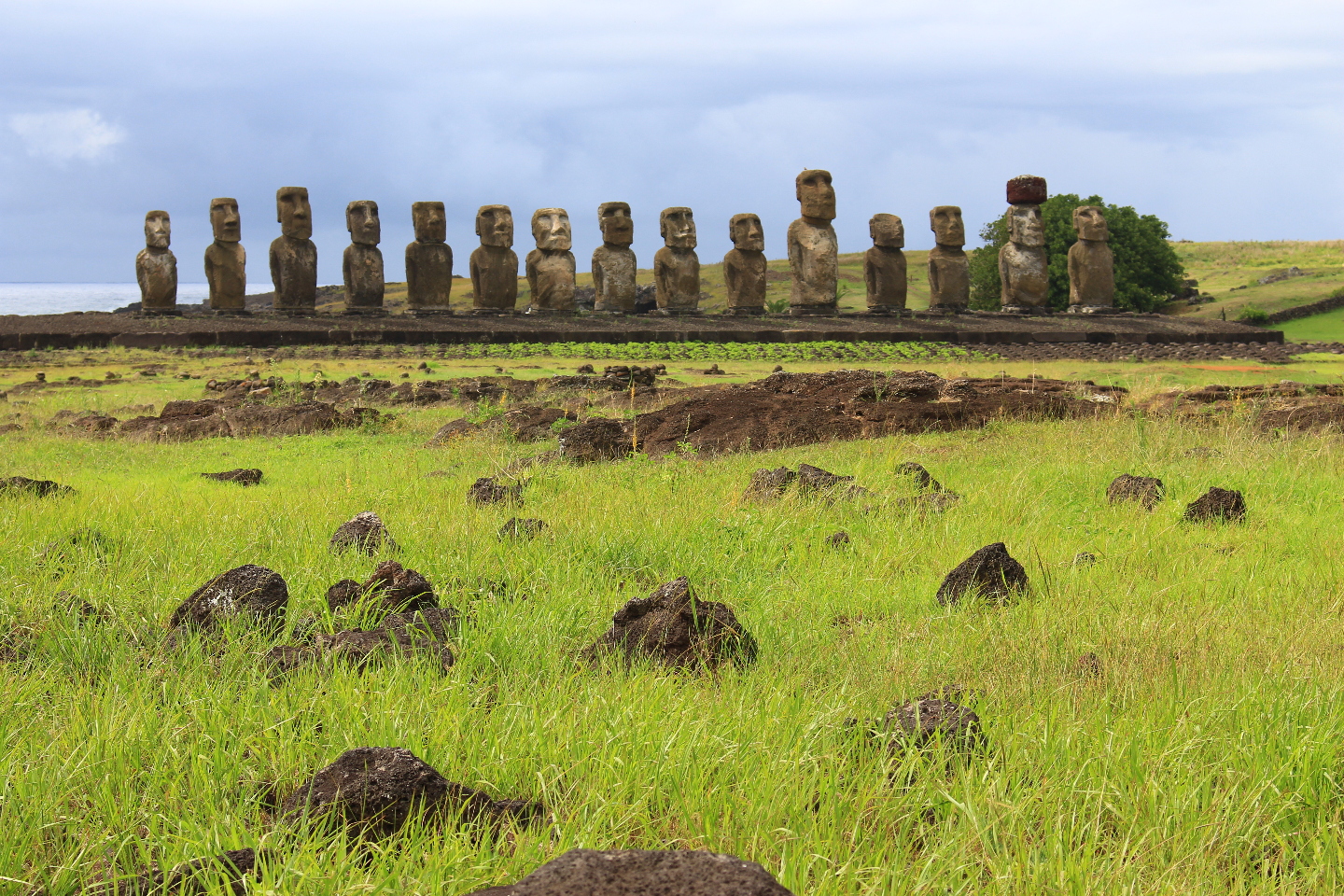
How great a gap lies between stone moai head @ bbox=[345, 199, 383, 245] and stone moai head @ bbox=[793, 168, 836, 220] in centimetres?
1075

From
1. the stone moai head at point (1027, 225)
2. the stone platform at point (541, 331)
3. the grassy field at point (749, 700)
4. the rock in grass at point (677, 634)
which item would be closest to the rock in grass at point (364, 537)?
the grassy field at point (749, 700)

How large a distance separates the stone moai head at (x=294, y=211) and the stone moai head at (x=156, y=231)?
2.80m

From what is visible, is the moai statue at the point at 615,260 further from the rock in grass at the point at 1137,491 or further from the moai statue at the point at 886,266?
the rock in grass at the point at 1137,491

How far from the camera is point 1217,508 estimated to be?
222 inches

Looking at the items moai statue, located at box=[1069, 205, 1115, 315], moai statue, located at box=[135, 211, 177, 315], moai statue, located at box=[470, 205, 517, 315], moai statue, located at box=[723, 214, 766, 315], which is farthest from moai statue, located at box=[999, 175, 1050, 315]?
moai statue, located at box=[135, 211, 177, 315]

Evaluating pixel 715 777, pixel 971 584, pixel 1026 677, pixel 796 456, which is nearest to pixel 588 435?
pixel 796 456

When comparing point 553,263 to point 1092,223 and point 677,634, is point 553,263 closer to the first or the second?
point 1092,223

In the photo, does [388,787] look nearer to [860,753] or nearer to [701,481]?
[860,753]

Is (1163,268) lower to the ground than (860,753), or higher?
higher

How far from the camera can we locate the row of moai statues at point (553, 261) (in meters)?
29.9

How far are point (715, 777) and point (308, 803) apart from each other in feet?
2.74

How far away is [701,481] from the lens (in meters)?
6.94

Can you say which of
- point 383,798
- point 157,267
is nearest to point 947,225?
point 157,267

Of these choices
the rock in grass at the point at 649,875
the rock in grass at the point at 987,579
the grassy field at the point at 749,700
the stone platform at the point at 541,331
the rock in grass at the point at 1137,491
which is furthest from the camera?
the stone platform at the point at 541,331
